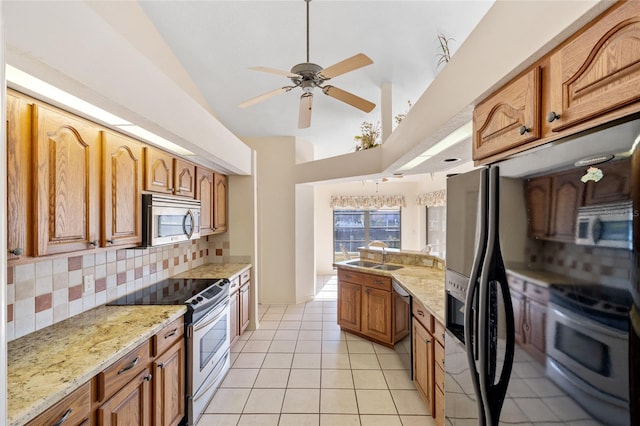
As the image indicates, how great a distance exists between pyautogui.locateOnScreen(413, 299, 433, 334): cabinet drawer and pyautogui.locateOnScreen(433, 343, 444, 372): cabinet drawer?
11 cm

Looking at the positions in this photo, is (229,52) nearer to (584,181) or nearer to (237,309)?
(237,309)

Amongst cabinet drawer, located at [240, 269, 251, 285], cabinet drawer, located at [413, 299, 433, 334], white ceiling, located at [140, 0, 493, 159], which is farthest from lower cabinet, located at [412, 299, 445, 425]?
white ceiling, located at [140, 0, 493, 159]

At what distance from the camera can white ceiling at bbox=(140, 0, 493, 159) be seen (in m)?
2.35

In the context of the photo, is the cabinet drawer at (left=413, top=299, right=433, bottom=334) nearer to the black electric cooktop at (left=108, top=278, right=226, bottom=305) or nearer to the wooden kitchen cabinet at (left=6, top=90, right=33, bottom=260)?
the black electric cooktop at (left=108, top=278, right=226, bottom=305)

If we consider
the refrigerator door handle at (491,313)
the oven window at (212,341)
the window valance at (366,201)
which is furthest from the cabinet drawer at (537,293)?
the window valance at (366,201)

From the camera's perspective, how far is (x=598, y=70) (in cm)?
76

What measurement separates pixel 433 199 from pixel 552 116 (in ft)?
17.4

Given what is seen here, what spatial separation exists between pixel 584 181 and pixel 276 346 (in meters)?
3.27

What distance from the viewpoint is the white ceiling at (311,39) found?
2.35m

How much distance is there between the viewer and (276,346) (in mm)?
3291

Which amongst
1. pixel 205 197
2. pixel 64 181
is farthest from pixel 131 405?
pixel 205 197

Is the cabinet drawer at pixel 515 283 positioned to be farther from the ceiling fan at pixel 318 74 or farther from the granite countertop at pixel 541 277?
the ceiling fan at pixel 318 74

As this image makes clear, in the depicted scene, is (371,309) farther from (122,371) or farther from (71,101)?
(71,101)

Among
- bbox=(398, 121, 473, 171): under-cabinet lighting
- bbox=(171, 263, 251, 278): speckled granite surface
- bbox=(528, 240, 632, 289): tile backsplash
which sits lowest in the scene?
bbox=(171, 263, 251, 278): speckled granite surface
